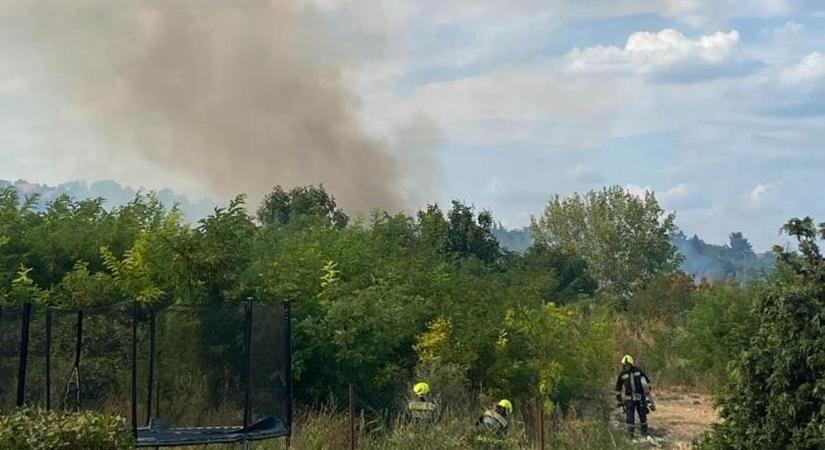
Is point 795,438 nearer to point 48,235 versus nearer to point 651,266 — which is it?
point 48,235

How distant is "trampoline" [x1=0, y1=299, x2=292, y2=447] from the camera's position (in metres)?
10.2

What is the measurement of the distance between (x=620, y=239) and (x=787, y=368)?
187 feet

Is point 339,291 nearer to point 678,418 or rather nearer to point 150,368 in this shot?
point 150,368

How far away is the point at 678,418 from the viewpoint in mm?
18828

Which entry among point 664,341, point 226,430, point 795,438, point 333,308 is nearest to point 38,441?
point 226,430

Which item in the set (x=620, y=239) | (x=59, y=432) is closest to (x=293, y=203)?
(x=620, y=239)

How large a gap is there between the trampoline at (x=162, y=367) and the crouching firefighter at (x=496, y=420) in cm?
229

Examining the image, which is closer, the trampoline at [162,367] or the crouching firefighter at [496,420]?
the trampoline at [162,367]

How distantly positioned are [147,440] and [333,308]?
4.50 meters

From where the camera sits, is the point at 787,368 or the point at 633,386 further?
the point at 633,386

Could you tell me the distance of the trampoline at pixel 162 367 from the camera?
1024 centimetres

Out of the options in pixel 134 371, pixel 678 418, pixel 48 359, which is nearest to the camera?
pixel 134 371

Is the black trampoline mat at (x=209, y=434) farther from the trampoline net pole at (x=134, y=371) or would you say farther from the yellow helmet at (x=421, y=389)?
the yellow helmet at (x=421, y=389)

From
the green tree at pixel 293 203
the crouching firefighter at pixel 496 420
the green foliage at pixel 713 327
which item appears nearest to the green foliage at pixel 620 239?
the green tree at pixel 293 203
